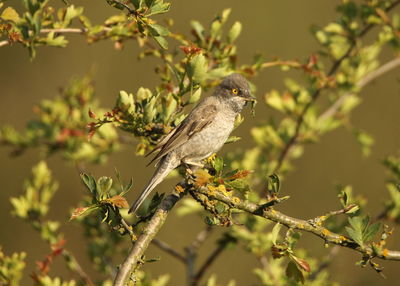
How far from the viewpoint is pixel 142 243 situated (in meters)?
2.48

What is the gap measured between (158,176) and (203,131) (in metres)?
0.51

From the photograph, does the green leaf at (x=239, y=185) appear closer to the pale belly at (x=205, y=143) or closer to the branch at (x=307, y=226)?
the branch at (x=307, y=226)

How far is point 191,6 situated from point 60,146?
6129 millimetres

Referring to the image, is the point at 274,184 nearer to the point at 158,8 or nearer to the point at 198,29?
the point at 158,8

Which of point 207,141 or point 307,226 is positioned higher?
point 207,141

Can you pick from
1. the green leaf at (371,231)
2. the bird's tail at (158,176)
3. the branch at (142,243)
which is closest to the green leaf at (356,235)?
the green leaf at (371,231)

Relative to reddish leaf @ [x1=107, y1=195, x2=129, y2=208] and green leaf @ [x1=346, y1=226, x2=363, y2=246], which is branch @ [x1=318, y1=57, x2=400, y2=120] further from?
reddish leaf @ [x1=107, y1=195, x2=129, y2=208]

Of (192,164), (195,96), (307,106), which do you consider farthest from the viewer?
(307,106)

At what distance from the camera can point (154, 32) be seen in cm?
265

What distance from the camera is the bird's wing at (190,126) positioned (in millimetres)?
3652

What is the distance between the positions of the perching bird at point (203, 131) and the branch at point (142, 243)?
0.86 m

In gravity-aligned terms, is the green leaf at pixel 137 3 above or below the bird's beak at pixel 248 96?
above

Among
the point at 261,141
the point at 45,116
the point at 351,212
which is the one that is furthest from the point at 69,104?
the point at 351,212

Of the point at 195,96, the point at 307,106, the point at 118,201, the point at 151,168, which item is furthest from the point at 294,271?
the point at 151,168
